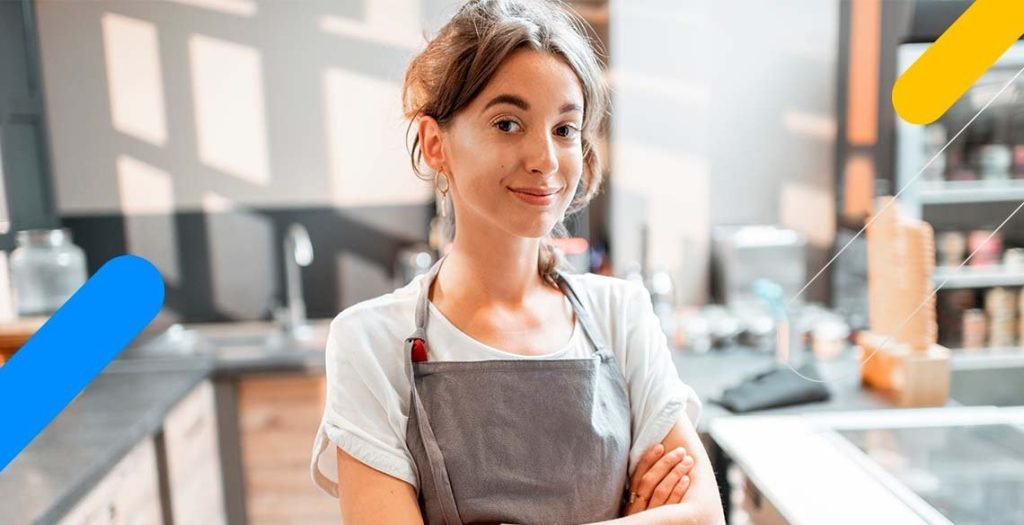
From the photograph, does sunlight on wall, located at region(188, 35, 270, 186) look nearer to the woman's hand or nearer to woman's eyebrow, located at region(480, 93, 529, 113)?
woman's eyebrow, located at region(480, 93, 529, 113)

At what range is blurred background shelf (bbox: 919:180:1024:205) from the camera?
328cm

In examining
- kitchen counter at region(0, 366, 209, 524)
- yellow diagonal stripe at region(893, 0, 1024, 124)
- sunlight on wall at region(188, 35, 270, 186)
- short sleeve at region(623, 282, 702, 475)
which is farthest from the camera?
sunlight on wall at region(188, 35, 270, 186)

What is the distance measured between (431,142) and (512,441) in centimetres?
40

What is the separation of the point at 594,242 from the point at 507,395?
7.40 ft

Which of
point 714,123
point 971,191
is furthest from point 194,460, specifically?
point 971,191

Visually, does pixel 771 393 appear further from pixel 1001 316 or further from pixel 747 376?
pixel 1001 316

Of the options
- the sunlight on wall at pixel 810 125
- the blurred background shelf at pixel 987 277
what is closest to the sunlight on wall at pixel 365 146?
the sunlight on wall at pixel 810 125

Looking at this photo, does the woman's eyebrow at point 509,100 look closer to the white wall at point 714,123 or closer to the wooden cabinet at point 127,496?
the wooden cabinet at point 127,496

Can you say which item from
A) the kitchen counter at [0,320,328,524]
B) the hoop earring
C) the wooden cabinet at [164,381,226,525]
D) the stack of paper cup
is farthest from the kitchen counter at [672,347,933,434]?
the wooden cabinet at [164,381,226,525]

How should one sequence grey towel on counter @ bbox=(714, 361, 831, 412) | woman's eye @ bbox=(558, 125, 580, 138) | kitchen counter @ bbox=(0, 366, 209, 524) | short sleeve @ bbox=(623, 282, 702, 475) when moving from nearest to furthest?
1. woman's eye @ bbox=(558, 125, 580, 138)
2. short sleeve @ bbox=(623, 282, 702, 475)
3. kitchen counter @ bbox=(0, 366, 209, 524)
4. grey towel on counter @ bbox=(714, 361, 831, 412)

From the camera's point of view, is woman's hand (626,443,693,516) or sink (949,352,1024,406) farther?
sink (949,352,1024,406)

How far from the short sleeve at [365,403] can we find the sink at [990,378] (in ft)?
9.22

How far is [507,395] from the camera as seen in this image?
3.44 ft

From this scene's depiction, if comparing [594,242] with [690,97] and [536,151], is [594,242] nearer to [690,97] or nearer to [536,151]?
[690,97]
